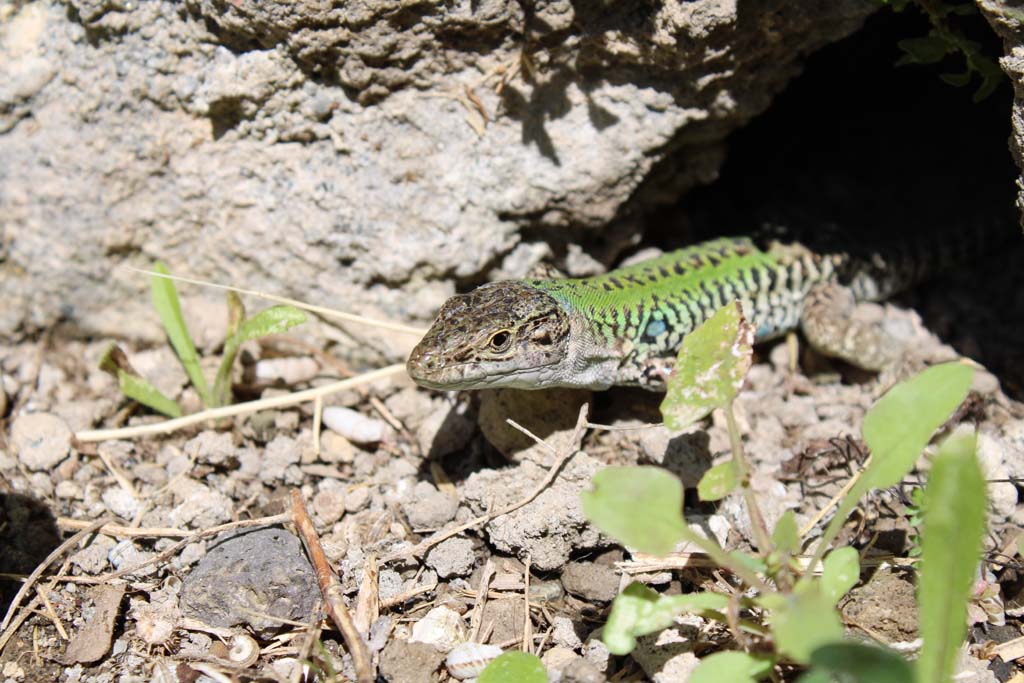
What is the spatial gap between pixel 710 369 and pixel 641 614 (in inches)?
30.7

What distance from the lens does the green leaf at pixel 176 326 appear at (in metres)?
3.72

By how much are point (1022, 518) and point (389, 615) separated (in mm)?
2379

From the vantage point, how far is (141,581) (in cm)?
312

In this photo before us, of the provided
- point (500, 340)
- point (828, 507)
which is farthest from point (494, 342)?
point (828, 507)

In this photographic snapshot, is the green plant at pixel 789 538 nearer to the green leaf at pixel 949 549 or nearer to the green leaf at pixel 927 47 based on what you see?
the green leaf at pixel 949 549

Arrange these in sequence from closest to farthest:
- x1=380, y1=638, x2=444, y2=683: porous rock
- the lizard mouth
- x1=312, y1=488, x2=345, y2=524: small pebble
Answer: x1=380, y1=638, x2=444, y2=683: porous rock, the lizard mouth, x1=312, y1=488, x2=345, y2=524: small pebble

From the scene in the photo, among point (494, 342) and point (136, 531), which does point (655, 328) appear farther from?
point (136, 531)

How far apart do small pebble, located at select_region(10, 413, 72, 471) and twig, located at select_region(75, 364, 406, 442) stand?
7 cm

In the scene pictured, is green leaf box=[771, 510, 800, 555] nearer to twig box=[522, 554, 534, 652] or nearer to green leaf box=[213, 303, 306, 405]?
twig box=[522, 554, 534, 652]

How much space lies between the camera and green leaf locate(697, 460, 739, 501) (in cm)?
252

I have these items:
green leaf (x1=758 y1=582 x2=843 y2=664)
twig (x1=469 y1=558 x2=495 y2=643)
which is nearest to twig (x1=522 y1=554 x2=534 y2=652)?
twig (x1=469 y1=558 x2=495 y2=643)

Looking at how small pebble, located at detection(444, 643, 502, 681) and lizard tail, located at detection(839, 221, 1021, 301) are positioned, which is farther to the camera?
lizard tail, located at detection(839, 221, 1021, 301)

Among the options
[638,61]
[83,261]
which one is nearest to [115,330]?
[83,261]

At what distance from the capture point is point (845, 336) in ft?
13.7
